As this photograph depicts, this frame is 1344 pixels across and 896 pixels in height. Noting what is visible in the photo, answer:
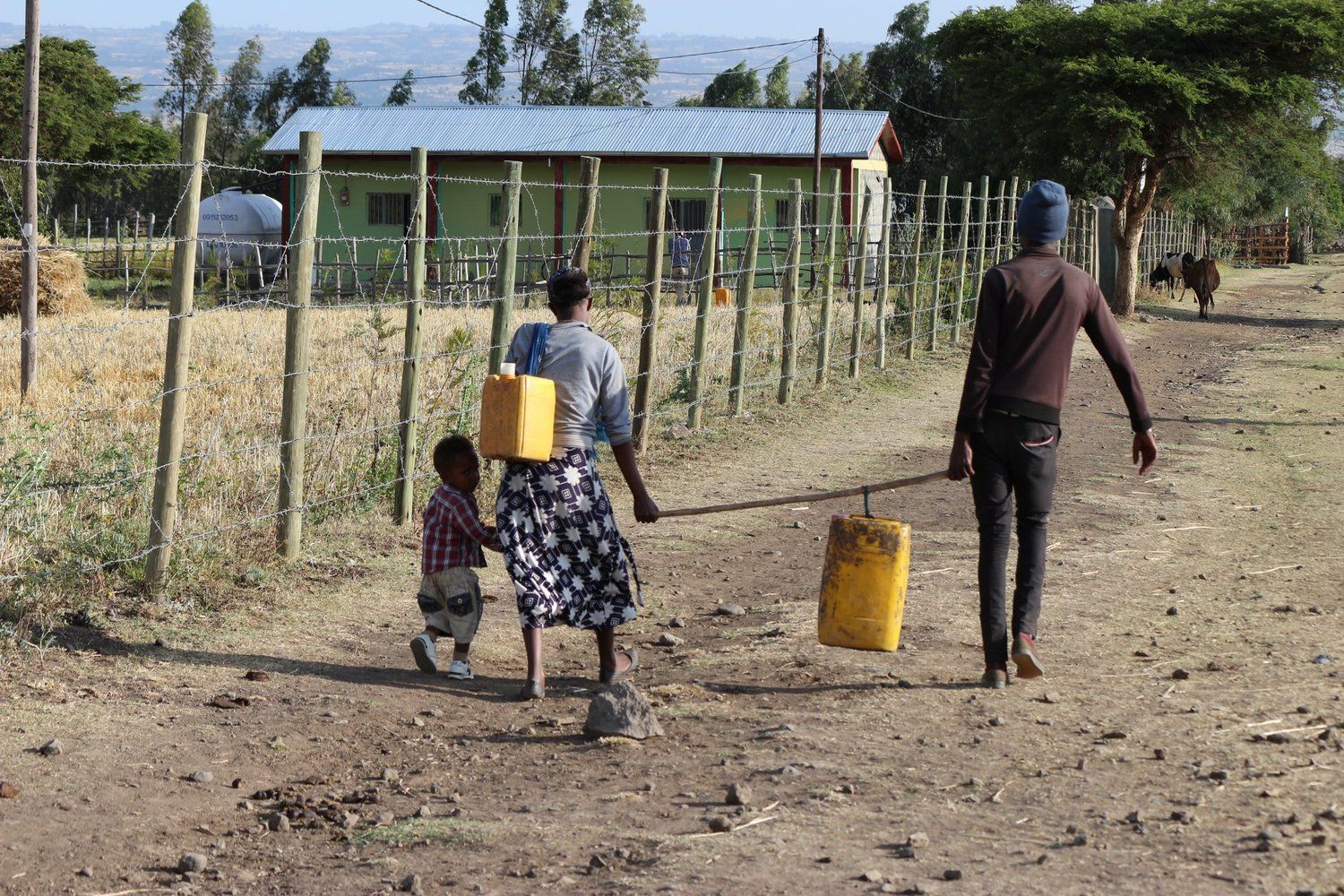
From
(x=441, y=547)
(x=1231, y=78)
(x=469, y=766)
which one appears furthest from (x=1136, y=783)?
(x=1231, y=78)

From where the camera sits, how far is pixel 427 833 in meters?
4.25

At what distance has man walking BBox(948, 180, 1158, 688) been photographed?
536 centimetres

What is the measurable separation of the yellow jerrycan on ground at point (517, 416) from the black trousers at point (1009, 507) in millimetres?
1524

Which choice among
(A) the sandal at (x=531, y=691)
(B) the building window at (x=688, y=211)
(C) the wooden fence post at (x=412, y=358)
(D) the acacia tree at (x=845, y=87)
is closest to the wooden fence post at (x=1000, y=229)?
(B) the building window at (x=688, y=211)

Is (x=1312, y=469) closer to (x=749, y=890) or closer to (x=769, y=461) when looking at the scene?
(x=769, y=461)

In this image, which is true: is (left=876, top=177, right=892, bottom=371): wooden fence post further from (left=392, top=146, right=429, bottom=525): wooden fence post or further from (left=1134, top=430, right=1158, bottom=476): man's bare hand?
(left=1134, top=430, right=1158, bottom=476): man's bare hand

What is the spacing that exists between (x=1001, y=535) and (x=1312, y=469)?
644cm

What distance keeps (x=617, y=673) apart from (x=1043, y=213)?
232 centimetres

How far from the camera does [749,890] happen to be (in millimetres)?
3670

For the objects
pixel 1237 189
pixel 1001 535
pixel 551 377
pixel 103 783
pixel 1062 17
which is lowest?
pixel 103 783

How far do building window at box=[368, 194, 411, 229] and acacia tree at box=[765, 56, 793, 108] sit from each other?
102 feet

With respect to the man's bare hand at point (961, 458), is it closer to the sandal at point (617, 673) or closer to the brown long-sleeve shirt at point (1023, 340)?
the brown long-sleeve shirt at point (1023, 340)

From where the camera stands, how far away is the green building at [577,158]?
1412 inches

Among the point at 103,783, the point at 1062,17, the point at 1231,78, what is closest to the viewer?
the point at 103,783
